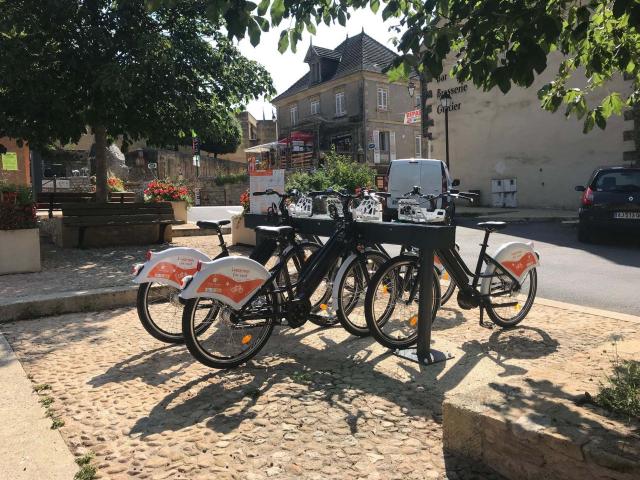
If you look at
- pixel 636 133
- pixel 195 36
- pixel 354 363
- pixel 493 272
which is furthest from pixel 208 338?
pixel 636 133

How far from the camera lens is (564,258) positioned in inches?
350

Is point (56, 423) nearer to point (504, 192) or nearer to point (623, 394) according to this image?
point (623, 394)

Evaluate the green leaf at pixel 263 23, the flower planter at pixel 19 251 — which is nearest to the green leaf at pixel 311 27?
the green leaf at pixel 263 23

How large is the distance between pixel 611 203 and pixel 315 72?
111ft

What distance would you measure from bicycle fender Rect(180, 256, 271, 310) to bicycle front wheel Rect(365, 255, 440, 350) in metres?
0.84

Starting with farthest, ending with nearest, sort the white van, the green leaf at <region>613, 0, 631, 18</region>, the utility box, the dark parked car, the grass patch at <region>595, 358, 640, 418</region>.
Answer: the utility box < the white van < the dark parked car < the green leaf at <region>613, 0, 631, 18</region> < the grass patch at <region>595, 358, 640, 418</region>

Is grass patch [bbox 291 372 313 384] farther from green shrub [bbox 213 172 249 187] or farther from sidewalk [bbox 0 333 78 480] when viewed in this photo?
green shrub [bbox 213 172 249 187]

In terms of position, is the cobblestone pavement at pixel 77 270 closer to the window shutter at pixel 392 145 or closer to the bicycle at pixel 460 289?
the bicycle at pixel 460 289

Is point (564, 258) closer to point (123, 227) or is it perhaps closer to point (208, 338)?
point (208, 338)

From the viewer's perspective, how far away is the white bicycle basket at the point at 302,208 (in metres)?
4.93

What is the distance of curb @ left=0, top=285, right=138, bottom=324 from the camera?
5.19 meters

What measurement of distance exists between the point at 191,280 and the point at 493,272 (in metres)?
2.52

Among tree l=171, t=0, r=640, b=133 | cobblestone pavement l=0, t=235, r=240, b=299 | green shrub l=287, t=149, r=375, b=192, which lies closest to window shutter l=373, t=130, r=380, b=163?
green shrub l=287, t=149, r=375, b=192

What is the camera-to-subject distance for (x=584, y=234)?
10.7 m
